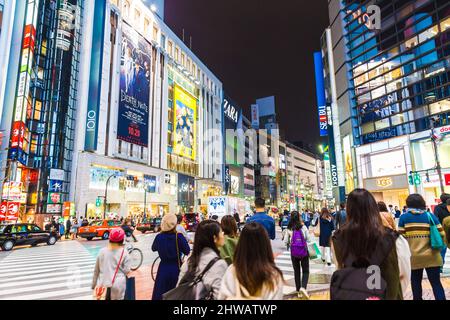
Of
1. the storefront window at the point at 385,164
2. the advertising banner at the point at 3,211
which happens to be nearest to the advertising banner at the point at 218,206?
the advertising banner at the point at 3,211

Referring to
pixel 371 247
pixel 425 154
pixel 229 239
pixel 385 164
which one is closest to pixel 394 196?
pixel 385 164

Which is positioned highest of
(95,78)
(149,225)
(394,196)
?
(95,78)

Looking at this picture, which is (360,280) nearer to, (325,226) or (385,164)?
(325,226)

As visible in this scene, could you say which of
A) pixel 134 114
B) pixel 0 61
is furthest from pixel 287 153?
pixel 0 61

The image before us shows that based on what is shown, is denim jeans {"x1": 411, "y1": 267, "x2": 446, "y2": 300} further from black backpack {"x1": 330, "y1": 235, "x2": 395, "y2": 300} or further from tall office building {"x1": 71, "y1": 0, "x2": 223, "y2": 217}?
tall office building {"x1": 71, "y1": 0, "x2": 223, "y2": 217}

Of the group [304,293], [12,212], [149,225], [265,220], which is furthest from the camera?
[149,225]

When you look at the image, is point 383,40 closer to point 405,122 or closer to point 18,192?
point 405,122

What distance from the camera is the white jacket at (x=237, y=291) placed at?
8.14 ft

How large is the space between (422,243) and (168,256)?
13.0ft

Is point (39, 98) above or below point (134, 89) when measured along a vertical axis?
below

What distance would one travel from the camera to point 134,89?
48281 mm
